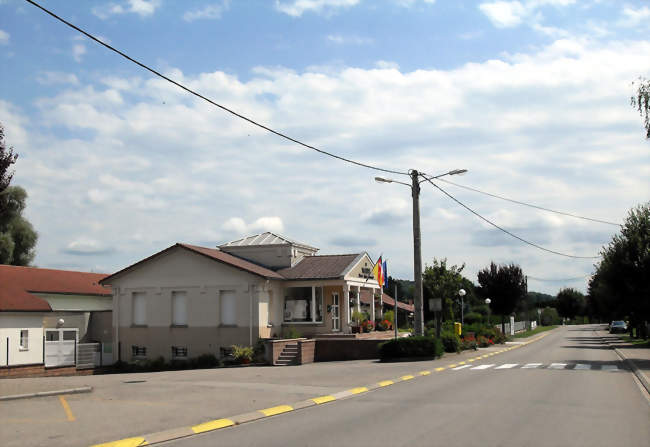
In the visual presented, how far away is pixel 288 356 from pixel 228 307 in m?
5.66

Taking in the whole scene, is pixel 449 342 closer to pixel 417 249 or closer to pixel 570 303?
pixel 417 249

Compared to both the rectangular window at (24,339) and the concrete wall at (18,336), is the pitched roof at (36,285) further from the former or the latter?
the rectangular window at (24,339)

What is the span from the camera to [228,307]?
3375 cm

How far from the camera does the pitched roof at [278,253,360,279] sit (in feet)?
113

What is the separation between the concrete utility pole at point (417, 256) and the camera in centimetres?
2694

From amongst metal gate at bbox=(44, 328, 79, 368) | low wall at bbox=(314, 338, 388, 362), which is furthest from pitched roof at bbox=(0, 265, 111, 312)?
low wall at bbox=(314, 338, 388, 362)

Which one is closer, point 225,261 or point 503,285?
point 225,261

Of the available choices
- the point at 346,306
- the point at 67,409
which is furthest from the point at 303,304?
the point at 67,409

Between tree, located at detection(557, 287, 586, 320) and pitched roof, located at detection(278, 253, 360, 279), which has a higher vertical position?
pitched roof, located at detection(278, 253, 360, 279)

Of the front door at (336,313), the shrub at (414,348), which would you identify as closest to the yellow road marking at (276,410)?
the shrub at (414,348)

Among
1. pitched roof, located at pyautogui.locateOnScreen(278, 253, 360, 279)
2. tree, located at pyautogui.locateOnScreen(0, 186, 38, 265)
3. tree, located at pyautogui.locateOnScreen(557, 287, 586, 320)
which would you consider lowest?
tree, located at pyautogui.locateOnScreen(557, 287, 586, 320)

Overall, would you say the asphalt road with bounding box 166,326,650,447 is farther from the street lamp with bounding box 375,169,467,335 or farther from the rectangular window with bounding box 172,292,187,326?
the rectangular window with bounding box 172,292,187,326

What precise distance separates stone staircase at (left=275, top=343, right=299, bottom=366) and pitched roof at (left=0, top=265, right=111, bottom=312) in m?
12.0

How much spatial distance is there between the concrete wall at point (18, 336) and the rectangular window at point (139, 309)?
17.1 feet
